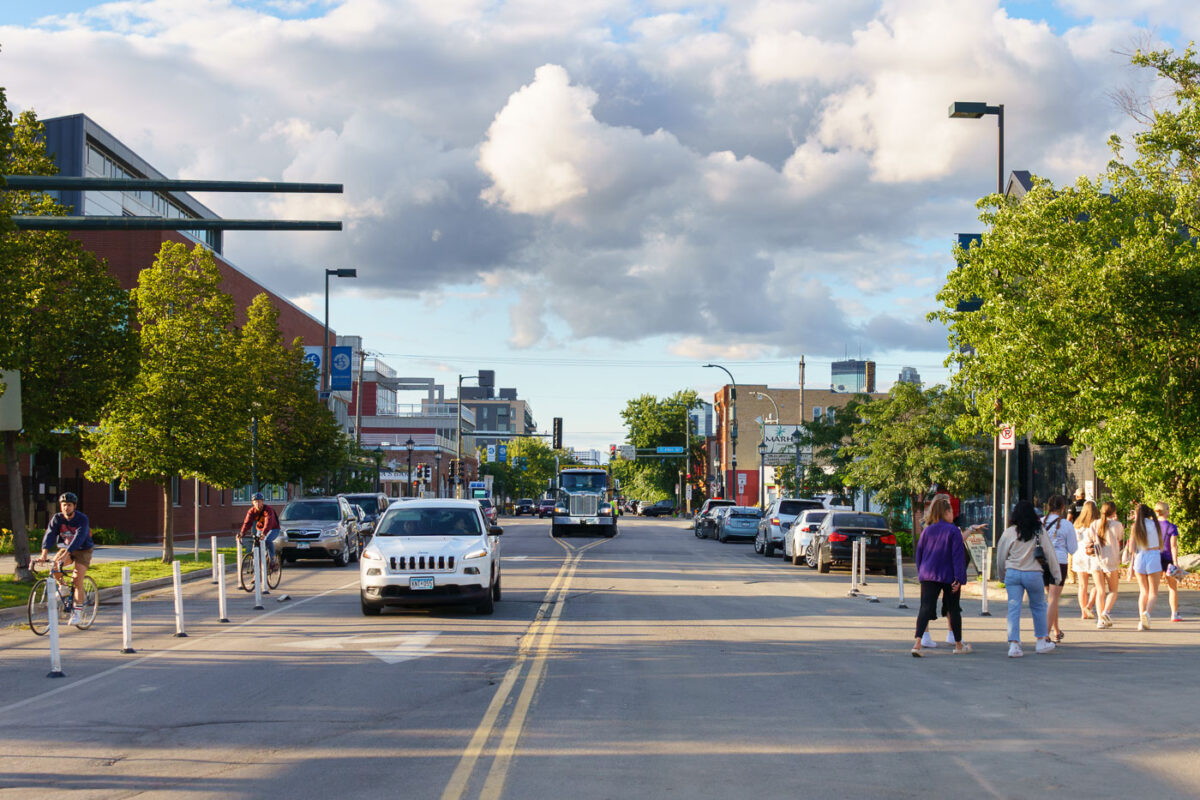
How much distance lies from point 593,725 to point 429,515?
934 centimetres

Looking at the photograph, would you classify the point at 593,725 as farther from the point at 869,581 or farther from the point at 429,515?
the point at 869,581

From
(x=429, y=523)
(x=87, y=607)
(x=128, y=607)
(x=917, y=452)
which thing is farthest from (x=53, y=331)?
(x=917, y=452)

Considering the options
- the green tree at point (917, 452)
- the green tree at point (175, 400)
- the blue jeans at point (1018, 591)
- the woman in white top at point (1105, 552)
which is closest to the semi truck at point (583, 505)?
the green tree at point (917, 452)

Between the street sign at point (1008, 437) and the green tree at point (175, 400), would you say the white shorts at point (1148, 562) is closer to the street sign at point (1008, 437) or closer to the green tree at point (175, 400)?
the street sign at point (1008, 437)

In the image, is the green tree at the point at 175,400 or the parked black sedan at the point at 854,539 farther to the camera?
the green tree at the point at 175,400

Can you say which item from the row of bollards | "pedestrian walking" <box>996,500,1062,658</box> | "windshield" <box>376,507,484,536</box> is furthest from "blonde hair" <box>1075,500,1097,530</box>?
the row of bollards

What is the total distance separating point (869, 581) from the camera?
2641 centimetres

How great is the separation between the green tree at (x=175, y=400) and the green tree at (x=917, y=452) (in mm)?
18229

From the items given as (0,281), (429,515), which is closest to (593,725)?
(429,515)

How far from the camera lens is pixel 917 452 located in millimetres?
33125

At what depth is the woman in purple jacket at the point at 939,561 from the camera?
12.9 metres

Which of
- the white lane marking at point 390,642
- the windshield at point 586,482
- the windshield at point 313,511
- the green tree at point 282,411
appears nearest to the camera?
the white lane marking at point 390,642

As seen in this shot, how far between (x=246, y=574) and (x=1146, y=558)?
52.1 ft

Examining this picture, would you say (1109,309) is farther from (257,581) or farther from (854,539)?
(257,581)
